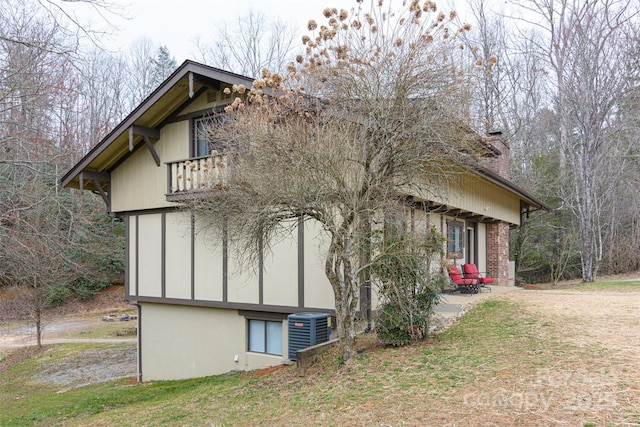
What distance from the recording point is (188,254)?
1234cm

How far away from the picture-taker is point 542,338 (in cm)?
690

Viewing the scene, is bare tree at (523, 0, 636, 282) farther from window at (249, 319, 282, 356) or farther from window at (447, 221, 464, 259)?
window at (249, 319, 282, 356)

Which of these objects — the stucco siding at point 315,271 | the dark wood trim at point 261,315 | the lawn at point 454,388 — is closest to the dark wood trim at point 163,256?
the dark wood trim at point 261,315

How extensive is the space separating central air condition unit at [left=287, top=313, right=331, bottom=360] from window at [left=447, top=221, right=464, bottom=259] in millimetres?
5995

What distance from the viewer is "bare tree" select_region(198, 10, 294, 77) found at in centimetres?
3072

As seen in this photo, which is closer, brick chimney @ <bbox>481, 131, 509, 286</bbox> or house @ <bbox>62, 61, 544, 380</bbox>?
house @ <bbox>62, 61, 544, 380</bbox>

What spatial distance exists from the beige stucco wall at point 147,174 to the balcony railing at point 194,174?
0.58 m

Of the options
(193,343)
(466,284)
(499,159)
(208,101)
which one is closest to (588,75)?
(499,159)

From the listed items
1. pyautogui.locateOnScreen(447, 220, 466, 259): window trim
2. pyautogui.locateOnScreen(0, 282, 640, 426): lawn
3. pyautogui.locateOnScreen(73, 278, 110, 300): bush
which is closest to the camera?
pyautogui.locateOnScreen(0, 282, 640, 426): lawn

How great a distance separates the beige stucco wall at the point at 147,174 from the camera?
1247 centimetres

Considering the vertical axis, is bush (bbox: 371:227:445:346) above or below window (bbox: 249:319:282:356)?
above

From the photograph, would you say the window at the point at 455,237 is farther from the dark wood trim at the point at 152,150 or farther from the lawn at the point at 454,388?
the dark wood trim at the point at 152,150

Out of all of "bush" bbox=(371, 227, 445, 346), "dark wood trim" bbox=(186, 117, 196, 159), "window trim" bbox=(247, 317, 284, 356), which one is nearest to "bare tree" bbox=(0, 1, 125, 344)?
"dark wood trim" bbox=(186, 117, 196, 159)

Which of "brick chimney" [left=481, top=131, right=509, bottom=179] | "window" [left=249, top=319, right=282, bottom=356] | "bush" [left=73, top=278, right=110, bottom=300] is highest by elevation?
"brick chimney" [left=481, top=131, right=509, bottom=179]
